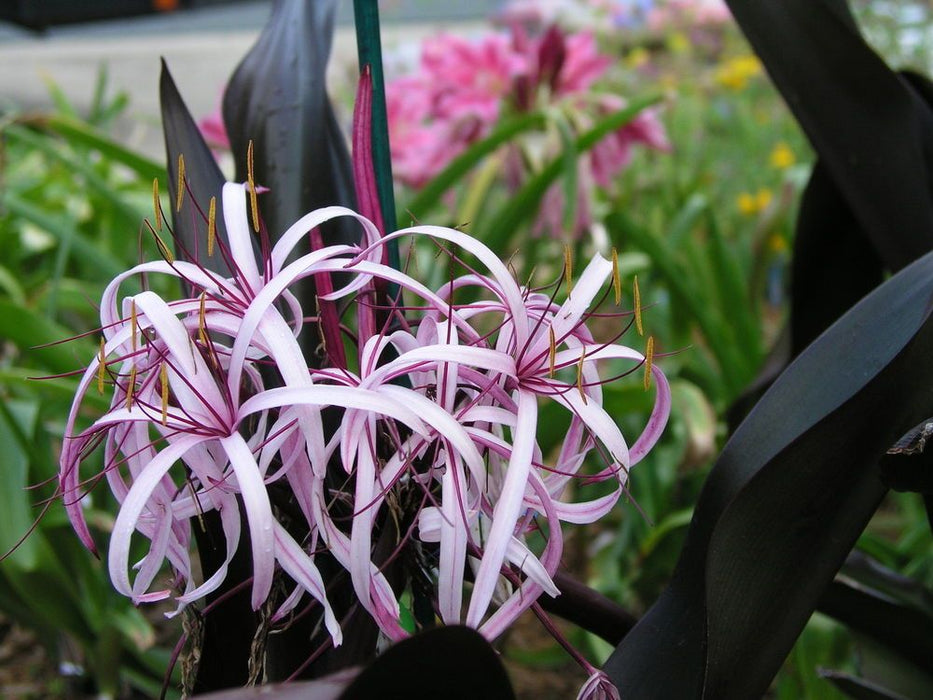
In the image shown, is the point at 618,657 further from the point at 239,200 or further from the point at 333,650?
the point at 239,200

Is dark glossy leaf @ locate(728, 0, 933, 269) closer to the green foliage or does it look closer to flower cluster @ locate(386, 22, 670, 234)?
the green foliage

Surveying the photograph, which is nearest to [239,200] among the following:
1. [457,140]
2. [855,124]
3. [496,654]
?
[496,654]

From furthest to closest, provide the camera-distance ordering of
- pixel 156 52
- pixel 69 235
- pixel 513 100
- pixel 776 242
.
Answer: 1. pixel 156 52
2. pixel 776 242
3. pixel 513 100
4. pixel 69 235

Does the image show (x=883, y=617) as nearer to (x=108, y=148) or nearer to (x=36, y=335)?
(x=36, y=335)

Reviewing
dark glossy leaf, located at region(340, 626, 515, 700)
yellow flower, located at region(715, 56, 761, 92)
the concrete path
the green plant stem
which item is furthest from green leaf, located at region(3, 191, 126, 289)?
yellow flower, located at region(715, 56, 761, 92)

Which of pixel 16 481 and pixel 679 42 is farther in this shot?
pixel 679 42

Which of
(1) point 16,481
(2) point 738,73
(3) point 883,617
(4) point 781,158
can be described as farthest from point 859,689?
(2) point 738,73
